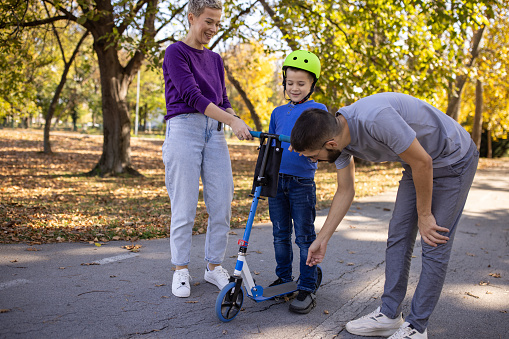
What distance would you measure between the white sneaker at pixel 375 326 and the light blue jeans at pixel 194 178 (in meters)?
1.30

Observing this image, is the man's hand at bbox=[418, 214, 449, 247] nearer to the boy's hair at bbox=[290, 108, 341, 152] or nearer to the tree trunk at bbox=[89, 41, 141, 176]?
the boy's hair at bbox=[290, 108, 341, 152]

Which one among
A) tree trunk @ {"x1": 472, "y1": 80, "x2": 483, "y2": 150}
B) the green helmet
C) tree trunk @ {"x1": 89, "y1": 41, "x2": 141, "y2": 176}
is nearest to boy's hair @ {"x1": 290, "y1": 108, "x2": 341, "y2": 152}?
the green helmet

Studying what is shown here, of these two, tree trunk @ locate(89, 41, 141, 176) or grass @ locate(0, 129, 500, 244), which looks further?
tree trunk @ locate(89, 41, 141, 176)

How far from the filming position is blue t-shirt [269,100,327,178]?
3.41 meters

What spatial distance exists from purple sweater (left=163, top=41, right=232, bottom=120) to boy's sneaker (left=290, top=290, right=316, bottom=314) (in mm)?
1650

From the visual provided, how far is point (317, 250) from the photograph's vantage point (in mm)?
3043

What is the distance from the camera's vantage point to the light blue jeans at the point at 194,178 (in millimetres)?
3582

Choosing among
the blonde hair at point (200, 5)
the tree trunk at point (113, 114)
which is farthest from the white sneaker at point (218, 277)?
the tree trunk at point (113, 114)

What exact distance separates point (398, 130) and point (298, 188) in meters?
1.14

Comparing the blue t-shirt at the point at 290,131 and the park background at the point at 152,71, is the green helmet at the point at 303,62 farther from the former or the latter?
the park background at the point at 152,71

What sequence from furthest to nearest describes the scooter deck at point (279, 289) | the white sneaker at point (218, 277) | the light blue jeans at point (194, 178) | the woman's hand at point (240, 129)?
the white sneaker at point (218, 277), the light blue jeans at point (194, 178), the scooter deck at point (279, 289), the woman's hand at point (240, 129)

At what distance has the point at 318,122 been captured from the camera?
250 centimetres

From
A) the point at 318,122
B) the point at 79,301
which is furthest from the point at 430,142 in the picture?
the point at 79,301

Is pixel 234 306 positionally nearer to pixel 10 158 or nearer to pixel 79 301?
pixel 79 301
